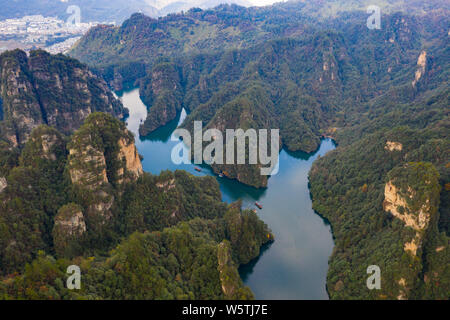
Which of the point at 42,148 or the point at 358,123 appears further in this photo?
the point at 358,123

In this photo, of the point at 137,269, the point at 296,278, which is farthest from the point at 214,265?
the point at 296,278

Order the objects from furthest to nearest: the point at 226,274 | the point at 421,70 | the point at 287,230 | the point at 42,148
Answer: the point at 421,70, the point at 287,230, the point at 42,148, the point at 226,274

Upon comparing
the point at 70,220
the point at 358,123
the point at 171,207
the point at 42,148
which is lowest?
the point at 171,207

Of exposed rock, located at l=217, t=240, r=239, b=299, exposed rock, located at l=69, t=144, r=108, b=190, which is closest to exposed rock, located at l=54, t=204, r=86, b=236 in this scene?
exposed rock, located at l=69, t=144, r=108, b=190

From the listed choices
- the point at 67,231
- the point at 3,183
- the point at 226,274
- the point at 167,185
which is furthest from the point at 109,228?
the point at 226,274

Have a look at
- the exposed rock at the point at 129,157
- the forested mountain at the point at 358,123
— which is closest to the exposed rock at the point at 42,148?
the exposed rock at the point at 129,157

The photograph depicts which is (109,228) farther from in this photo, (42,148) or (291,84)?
(291,84)

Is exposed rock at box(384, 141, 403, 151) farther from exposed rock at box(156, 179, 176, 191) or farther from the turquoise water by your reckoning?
exposed rock at box(156, 179, 176, 191)
